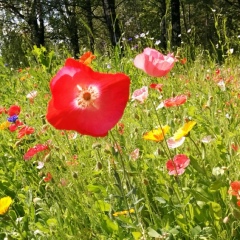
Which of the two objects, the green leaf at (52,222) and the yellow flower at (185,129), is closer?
the yellow flower at (185,129)

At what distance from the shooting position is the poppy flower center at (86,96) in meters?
0.84

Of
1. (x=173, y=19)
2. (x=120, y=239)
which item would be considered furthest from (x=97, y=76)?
(x=173, y=19)

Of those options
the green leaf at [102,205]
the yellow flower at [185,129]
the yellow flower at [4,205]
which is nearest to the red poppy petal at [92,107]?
the yellow flower at [185,129]

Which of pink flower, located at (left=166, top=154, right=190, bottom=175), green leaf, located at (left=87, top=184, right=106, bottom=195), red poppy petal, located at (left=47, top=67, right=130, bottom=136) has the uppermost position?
red poppy petal, located at (left=47, top=67, right=130, bottom=136)

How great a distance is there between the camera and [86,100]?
83cm

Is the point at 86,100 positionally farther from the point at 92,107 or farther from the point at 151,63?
the point at 151,63

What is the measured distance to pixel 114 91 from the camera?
0.82m

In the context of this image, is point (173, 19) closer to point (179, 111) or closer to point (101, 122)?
point (179, 111)

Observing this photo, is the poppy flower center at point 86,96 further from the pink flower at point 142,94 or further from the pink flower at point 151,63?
the pink flower at point 142,94

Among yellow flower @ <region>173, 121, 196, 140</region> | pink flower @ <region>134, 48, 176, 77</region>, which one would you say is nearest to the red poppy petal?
pink flower @ <region>134, 48, 176, 77</region>

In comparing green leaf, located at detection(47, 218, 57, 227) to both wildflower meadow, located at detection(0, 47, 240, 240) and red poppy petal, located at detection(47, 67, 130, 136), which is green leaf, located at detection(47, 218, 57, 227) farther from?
red poppy petal, located at detection(47, 67, 130, 136)

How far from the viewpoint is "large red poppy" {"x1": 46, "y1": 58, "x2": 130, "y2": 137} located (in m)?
0.81

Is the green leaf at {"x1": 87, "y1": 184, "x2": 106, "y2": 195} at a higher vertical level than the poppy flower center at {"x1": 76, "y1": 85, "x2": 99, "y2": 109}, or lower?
lower

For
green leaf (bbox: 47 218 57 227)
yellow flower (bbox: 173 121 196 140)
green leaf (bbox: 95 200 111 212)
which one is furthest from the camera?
green leaf (bbox: 95 200 111 212)
